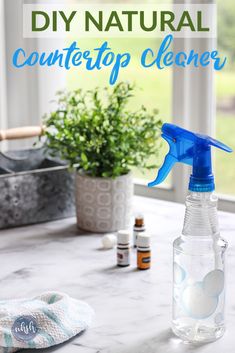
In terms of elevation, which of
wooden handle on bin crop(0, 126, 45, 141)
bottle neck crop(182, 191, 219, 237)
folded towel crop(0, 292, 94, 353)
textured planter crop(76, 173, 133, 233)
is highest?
wooden handle on bin crop(0, 126, 45, 141)

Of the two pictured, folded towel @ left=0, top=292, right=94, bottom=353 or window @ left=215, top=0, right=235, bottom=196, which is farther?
window @ left=215, top=0, right=235, bottom=196

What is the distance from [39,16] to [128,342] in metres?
1.43

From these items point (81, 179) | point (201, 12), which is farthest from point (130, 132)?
point (201, 12)

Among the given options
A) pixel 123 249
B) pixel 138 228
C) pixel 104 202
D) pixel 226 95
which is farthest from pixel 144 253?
pixel 226 95

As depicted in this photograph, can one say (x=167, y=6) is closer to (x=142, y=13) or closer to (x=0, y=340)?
(x=142, y=13)

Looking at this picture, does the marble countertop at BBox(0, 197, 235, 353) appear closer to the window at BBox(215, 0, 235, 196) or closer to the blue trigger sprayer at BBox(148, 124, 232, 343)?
the blue trigger sprayer at BBox(148, 124, 232, 343)

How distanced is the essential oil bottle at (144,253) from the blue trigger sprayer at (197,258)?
0.99ft

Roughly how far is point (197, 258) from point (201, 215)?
70 mm

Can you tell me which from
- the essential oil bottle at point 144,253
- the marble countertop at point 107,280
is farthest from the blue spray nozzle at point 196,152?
the essential oil bottle at point 144,253

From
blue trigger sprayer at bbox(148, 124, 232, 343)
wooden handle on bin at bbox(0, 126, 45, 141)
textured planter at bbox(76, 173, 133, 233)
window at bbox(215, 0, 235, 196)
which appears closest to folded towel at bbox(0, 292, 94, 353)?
blue trigger sprayer at bbox(148, 124, 232, 343)

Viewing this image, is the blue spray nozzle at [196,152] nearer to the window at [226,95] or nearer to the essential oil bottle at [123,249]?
the essential oil bottle at [123,249]

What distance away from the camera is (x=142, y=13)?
2.26 m

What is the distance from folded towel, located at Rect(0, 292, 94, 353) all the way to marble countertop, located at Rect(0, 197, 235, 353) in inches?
0.7

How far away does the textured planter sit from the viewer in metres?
1.79
